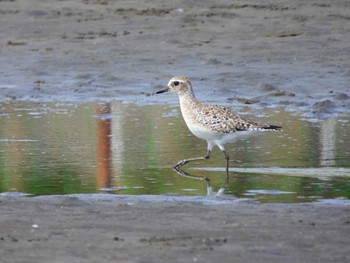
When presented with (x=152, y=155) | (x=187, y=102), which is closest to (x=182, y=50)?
(x=187, y=102)

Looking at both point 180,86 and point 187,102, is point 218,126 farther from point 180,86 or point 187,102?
point 180,86

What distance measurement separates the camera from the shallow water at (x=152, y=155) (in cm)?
1058

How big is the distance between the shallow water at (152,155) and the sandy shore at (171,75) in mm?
669

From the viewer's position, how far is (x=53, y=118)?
1538 cm

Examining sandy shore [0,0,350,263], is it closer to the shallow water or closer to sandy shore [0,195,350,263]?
sandy shore [0,195,350,263]

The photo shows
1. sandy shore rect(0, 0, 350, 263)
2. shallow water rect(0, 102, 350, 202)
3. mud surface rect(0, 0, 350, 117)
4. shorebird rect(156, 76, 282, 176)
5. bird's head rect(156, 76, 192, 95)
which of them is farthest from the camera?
mud surface rect(0, 0, 350, 117)

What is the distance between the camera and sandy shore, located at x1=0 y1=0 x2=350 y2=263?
798 cm

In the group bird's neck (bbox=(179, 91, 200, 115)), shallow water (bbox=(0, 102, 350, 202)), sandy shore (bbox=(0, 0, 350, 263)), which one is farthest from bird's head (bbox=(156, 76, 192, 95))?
sandy shore (bbox=(0, 0, 350, 263))

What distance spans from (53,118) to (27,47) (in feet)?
14.7

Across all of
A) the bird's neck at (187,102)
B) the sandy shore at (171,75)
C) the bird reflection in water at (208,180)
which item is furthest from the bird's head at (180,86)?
the sandy shore at (171,75)

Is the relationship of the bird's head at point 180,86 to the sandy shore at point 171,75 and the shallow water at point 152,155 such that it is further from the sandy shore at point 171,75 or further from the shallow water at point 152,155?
the sandy shore at point 171,75

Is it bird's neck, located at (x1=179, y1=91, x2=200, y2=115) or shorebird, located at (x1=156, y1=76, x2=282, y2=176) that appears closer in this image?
shorebird, located at (x1=156, y1=76, x2=282, y2=176)

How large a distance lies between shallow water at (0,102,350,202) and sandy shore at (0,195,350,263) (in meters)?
0.64

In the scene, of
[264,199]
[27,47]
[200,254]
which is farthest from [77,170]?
[27,47]
